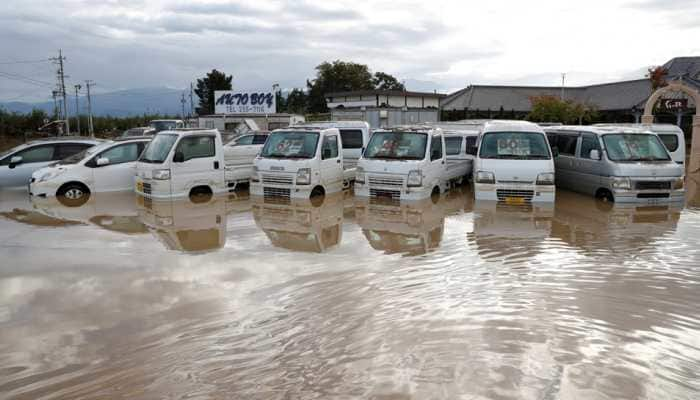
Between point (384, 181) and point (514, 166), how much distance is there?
3048 mm

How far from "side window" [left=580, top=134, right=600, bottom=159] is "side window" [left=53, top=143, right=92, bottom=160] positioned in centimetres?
1383

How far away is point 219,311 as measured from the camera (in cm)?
577

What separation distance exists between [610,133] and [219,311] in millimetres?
11619

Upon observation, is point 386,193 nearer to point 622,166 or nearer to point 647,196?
point 622,166

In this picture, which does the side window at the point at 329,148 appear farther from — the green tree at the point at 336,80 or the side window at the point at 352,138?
the green tree at the point at 336,80

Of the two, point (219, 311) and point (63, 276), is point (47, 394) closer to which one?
point (219, 311)

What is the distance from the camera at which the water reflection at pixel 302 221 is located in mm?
9031

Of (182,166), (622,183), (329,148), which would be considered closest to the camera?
(622,183)

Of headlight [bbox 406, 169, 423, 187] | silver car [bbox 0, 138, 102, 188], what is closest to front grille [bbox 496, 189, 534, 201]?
headlight [bbox 406, 169, 423, 187]

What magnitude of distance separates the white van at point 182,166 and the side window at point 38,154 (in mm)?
3298

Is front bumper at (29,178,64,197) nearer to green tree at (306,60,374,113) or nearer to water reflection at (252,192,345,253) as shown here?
water reflection at (252,192,345,253)

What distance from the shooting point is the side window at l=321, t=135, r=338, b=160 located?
13703 millimetres

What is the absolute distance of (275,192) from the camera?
44.0ft

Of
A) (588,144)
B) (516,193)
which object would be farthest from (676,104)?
(516,193)
